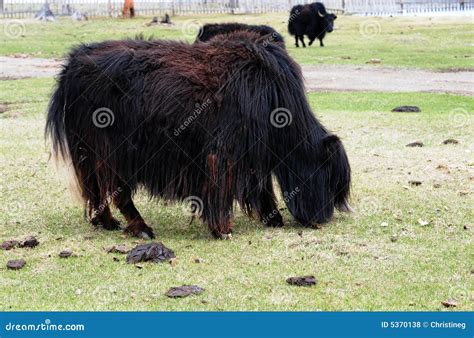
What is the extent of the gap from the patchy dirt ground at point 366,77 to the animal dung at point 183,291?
1265 cm

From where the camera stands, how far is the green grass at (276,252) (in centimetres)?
568

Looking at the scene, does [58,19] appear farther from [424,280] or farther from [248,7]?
[424,280]

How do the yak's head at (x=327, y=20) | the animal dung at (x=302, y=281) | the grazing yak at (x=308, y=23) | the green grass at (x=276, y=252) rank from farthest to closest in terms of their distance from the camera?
the yak's head at (x=327, y=20)
the grazing yak at (x=308, y=23)
the animal dung at (x=302, y=281)
the green grass at (x=276, y=252)

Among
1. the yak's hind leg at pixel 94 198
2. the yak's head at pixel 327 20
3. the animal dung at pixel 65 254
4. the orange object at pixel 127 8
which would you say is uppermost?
the orange object at pixel 127 8

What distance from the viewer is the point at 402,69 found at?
2408 centimetres

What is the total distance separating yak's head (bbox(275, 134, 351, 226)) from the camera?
7.59 metres

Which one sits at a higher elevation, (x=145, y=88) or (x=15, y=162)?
(x=145, y=88)

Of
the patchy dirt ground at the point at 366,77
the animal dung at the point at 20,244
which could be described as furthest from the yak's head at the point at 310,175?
the patchy dirt ground at the point at 366,77

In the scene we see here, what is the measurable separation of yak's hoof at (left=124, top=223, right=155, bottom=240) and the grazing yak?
25706mm

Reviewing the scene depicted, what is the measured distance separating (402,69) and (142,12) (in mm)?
25064

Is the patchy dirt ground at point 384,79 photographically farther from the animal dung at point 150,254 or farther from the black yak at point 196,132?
the animal dung at point 150,254

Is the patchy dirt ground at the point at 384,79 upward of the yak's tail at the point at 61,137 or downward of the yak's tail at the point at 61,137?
downward

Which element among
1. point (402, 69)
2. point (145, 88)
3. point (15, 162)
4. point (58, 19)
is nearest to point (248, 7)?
point (58, 19)

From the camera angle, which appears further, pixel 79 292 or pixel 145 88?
pixel 145 88
